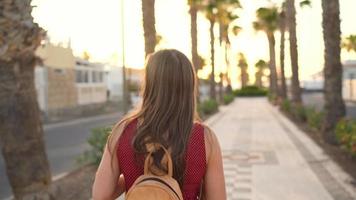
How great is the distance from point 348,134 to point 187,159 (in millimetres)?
9243

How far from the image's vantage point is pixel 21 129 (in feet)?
21.8

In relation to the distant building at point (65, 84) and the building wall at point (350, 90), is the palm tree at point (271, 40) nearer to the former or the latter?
the building wall at point (350, 90)

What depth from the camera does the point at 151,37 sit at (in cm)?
1430

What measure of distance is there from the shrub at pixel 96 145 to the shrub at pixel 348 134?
4080 millimetres

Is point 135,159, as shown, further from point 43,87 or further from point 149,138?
point 43,87

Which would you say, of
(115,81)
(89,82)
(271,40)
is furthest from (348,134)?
(115,81)

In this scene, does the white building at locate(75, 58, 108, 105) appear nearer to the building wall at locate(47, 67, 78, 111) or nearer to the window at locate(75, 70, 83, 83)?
the window at locate(75, 70, 83, 83)

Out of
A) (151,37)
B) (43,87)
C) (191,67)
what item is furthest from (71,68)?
(191,67)

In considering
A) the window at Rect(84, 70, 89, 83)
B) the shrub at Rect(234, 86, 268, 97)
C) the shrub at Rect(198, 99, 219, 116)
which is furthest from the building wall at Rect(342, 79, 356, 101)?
the shrub at Rect(234, 86, 268, 97)

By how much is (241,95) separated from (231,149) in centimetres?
6125

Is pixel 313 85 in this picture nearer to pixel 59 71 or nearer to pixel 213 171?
pixel 59 71

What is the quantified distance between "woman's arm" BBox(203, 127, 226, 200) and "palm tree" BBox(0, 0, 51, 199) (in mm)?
4328

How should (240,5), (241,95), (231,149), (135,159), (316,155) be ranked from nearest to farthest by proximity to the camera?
(135,159) → (316,155) → (231,149) → (240,5) → (241,95)

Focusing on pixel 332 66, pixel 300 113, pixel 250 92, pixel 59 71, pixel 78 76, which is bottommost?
pixel 300 113
